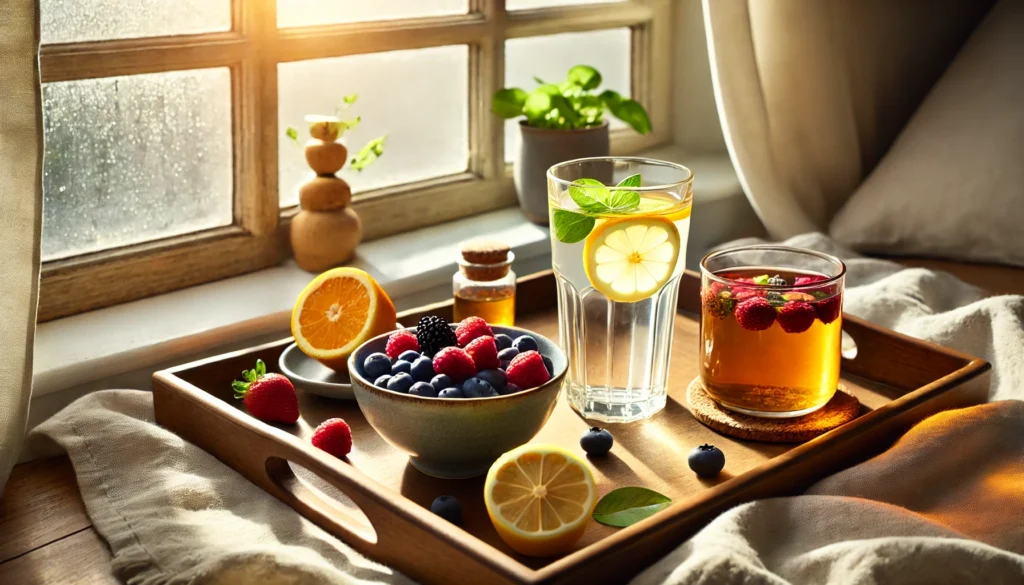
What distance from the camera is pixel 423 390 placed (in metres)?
0.97

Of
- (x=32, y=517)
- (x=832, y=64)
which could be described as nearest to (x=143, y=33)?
(x=32, y=517)

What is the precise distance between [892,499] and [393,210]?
3.10ft

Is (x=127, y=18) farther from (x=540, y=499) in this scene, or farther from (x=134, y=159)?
(x=540, y=499)

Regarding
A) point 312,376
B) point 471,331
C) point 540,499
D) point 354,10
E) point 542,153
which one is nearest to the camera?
point 540,499

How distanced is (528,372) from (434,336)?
0.38 ft

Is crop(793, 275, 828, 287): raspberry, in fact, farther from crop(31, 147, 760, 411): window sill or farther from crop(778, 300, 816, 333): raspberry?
crop(31, 147, 760, 411): window sill

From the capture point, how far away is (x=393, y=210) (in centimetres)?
170

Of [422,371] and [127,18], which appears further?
[127,18]

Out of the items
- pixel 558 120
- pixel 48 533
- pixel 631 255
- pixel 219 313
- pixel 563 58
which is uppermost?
pixel 563 58

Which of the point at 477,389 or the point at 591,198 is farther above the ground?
the point at 591,198

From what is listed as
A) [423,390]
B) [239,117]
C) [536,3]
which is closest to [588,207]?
[423,390]

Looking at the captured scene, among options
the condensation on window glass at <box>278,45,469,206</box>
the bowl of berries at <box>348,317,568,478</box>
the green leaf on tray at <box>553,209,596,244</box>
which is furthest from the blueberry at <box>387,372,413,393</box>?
the condensation on window glass at <box>278,45,469,206</box>

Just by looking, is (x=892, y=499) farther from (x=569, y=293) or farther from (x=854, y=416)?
(x=569, y=293)

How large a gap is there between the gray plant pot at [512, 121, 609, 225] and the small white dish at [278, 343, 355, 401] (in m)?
0.59
